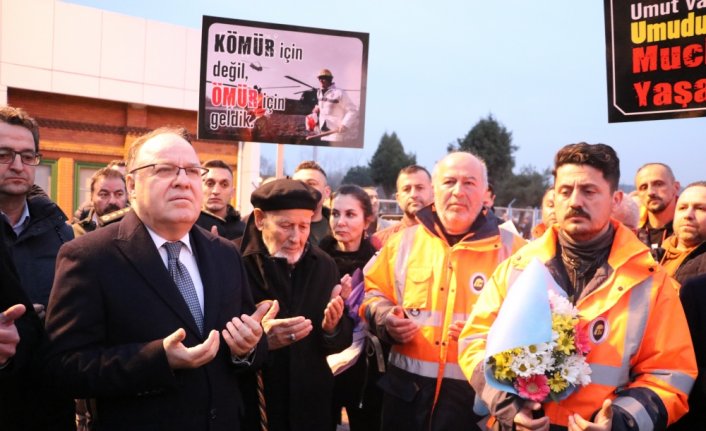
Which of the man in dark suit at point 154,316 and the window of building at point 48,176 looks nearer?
the man in dark suit at point 154,316

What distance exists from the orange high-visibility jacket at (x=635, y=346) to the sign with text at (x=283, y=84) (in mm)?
3880

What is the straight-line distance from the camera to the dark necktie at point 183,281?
263 centimetres

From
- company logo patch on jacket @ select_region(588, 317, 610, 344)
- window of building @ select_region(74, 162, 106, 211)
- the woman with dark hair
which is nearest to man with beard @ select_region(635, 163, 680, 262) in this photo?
the woman with dark hair

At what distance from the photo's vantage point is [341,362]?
4.42 meters

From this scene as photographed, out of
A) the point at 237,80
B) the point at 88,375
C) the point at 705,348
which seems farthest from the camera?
the point at 237,80

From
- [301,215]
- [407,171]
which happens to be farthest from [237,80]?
[301,215]

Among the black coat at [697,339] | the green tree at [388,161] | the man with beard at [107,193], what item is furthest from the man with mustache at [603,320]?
the green tree at [388,161]

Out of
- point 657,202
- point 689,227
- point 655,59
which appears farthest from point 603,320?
point 657,202

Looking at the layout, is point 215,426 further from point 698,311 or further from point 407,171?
point 407,171

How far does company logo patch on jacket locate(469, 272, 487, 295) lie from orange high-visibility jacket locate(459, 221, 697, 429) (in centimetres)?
82

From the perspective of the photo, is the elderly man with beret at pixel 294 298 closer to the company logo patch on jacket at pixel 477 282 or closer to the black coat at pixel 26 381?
the company logo patch on jacket at pixel 477 282

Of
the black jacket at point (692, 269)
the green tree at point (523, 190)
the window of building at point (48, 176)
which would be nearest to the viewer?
the black jacket at point (692, 269)

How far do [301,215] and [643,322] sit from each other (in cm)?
190

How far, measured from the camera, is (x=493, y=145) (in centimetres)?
4275
